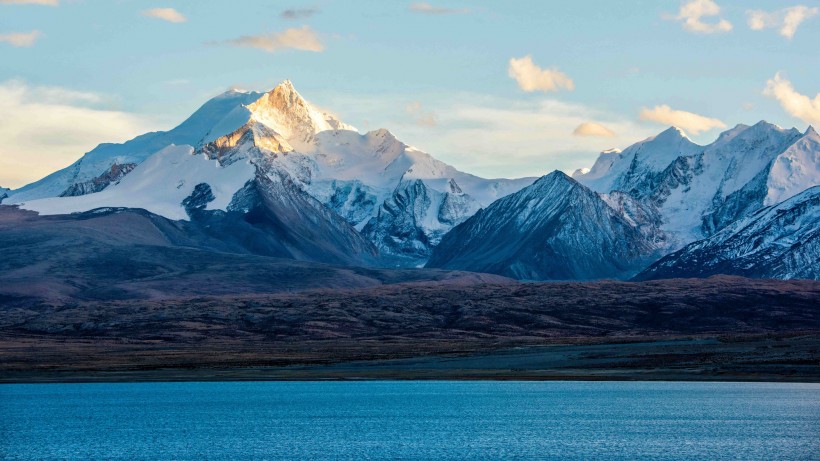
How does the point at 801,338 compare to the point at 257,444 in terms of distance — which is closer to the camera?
the point at 257,444

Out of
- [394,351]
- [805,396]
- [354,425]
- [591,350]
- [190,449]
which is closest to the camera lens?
[190,449]

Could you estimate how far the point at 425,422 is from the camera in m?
105

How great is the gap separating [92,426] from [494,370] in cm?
6048

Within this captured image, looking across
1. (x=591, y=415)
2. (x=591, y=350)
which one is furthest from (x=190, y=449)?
(x=591, y=350)

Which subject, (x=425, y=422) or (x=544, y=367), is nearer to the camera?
(x=425, y=422)

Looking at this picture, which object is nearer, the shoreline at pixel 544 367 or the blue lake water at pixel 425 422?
the blue lake water at pixel 425 422

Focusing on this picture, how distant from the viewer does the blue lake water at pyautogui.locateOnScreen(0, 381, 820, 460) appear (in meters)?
87.2

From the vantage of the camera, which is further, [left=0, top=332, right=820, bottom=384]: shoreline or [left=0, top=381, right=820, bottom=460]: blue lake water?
[left=0, top=332, right=820, bottom=384]: shoreline

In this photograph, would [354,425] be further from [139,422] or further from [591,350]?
[591,350]

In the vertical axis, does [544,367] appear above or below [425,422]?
above

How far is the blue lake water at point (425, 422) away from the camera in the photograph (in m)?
87.2

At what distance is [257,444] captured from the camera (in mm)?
93125

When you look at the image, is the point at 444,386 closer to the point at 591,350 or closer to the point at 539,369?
the point at 539,369

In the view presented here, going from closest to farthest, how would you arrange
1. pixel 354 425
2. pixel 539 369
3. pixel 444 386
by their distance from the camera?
pixel 354 425 → pixel 444 386 → pixel 539 369
